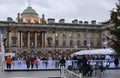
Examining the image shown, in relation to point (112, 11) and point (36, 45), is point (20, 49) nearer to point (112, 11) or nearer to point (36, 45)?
point (36, 45)

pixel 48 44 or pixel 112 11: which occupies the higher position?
pixel 112 11

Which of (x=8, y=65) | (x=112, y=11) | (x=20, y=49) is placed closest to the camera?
(x=112, y=11)

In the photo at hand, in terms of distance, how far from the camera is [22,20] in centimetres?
13012

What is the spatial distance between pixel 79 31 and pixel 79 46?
480cm

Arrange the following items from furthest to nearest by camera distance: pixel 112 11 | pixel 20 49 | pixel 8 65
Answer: pixel 20 49, pixel 8 65, pixel 112 11

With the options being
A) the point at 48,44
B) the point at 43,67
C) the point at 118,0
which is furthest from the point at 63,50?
the point at 118,0

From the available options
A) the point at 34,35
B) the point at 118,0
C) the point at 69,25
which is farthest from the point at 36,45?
the point at 118,0

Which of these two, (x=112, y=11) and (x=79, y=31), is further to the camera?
(x=79, y=31)

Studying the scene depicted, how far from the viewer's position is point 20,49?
12425cm

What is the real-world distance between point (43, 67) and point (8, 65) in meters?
4.49

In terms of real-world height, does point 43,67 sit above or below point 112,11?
below

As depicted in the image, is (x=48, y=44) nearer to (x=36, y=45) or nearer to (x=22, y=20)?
(x=36, y=45)

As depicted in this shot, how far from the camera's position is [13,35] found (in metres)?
125

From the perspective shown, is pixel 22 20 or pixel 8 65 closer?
pixel 8 65
